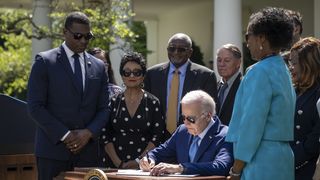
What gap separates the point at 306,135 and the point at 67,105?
1.99 m

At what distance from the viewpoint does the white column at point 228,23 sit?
14.0m

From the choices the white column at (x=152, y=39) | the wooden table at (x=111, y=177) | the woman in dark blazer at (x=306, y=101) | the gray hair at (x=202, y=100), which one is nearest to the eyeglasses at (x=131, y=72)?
the gray hair at (x=202, y=100)

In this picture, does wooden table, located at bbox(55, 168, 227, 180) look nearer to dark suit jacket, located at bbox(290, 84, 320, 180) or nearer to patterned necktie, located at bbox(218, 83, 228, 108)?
dark suit jacket, located at bbox(290, 84, 320, 180)

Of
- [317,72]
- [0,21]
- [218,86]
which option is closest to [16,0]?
[0,21]

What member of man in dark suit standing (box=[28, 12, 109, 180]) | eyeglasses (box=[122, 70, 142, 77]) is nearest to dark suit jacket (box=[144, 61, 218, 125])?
eyeglasses (box=[122, 70, 142, 77])

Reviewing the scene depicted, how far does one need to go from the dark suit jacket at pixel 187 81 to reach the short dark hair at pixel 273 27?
7.46 feet

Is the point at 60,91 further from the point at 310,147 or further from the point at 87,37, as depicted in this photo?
the point at 310,147

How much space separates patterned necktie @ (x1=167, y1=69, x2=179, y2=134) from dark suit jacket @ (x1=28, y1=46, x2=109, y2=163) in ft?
3.04

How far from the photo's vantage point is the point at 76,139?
5.47m

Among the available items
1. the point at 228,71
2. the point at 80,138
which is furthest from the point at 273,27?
the point at 228,71

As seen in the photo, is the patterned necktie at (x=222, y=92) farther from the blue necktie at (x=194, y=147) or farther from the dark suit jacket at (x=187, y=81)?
the blue necktie at (x=194, y=147)

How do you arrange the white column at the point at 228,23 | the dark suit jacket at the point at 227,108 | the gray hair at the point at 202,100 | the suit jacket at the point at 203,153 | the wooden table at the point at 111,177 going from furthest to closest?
the white column at the point at 228,23
the dark suit jacket at the point at 227,108
the gray hair at the point at 202,100
the suit jacket at the point at 203,153
the wooden table at the point at 111,177

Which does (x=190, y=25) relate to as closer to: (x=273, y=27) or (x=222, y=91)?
(x=222, y=91)

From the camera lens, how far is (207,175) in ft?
15.1
